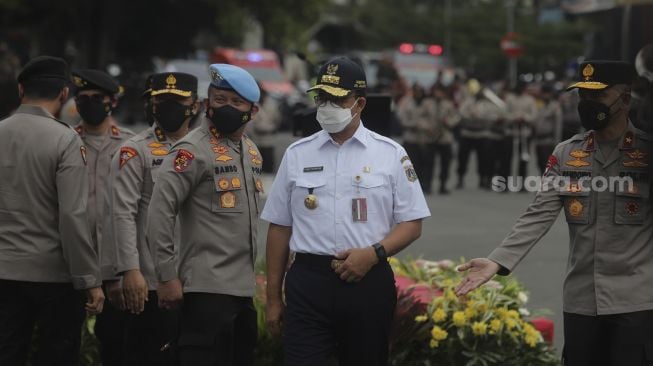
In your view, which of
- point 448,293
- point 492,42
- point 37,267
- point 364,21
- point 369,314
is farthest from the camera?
point 364,21

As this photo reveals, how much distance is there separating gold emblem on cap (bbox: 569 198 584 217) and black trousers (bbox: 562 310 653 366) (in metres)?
0.47

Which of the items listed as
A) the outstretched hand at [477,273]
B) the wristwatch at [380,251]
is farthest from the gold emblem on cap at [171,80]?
the outstretched hand at [477,273]

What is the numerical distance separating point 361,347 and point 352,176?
783 millimetres

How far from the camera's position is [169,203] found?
18.6ft

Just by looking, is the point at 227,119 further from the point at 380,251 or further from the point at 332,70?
the point at 380,251

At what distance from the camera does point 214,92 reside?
5.88 meters

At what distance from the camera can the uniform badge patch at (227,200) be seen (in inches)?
226

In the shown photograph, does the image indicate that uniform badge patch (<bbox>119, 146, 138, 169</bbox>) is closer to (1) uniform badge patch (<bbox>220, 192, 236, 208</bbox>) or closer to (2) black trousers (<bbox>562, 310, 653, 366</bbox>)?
(1) uniform badge patch (<bbox>220, 192, 236, 208</bbox>)

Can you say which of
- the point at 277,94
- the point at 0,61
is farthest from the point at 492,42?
the point at 0,61

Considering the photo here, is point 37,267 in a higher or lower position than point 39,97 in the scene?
lower

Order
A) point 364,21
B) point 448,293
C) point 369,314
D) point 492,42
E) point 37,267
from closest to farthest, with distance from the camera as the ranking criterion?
point 369,314 < point 37,267 < point 448,293 < point 492,42 < point 364,21

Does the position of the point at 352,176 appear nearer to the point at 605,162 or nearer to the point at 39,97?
the point at 605,162

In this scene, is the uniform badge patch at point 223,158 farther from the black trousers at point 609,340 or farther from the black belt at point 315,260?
the black trousers at point 609,340

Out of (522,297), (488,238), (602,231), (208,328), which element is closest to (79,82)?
(208,328)
